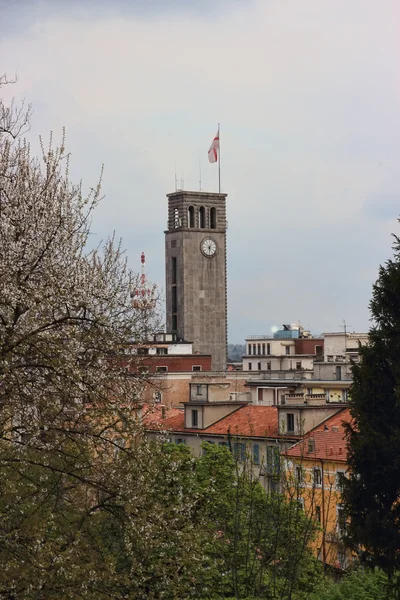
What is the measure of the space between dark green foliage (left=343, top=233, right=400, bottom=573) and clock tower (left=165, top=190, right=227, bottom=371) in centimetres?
10054

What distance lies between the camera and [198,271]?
142 m

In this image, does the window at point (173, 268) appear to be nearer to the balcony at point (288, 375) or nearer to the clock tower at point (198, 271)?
the clock tower at point (198, 271)

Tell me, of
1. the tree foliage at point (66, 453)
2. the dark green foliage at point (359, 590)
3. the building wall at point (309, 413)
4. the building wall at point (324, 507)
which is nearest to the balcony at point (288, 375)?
the building wall at point (309, 413)

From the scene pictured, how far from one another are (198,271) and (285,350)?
14595mm

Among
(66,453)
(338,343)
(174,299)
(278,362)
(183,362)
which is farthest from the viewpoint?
(174,299)

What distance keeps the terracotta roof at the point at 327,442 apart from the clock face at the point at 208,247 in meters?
84.3

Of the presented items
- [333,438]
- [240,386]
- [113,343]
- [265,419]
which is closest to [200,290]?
[240,386]

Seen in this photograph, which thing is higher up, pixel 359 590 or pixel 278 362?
pixel 278 362

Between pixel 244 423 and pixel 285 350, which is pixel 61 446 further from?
pixel 285 350

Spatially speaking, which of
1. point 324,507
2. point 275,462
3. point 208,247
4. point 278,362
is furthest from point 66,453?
point 208,247

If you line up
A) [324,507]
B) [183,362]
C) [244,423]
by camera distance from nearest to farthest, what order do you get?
[324,507] → [244,423] → [183,362]

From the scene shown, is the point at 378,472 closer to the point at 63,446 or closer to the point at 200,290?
the point at 63,446

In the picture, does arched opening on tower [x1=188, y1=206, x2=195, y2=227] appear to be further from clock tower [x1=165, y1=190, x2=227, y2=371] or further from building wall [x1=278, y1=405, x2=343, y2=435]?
building wall [x1=278, y1=405, x2=343, y2=435]

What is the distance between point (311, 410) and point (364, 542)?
3028cm
